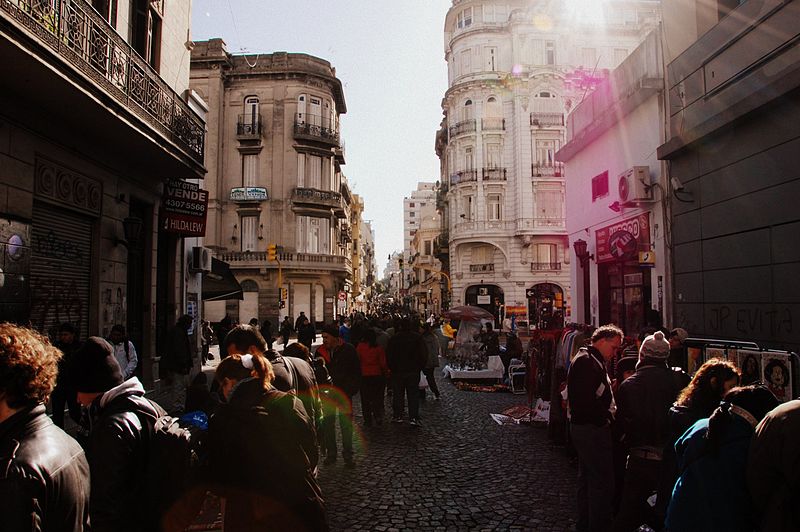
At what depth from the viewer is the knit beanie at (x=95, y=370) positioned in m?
2.86

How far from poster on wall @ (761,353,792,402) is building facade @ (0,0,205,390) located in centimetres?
832

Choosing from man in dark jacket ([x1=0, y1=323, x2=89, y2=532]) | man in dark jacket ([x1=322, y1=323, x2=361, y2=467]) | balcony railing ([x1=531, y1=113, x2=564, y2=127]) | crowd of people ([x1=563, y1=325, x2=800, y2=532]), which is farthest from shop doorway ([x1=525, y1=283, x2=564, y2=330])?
man in dark jacket ([x1=0, y1=323, x2=89, y2=532])

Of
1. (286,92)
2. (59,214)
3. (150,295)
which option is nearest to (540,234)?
(286,92)

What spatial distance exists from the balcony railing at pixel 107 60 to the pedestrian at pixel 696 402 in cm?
743

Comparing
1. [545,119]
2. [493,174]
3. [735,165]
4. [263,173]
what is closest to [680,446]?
[735,165]

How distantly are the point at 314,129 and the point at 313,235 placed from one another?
7.06 meters

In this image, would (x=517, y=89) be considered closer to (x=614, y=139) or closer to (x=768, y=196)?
(x=614, y=139)

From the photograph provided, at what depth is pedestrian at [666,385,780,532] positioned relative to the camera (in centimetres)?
266

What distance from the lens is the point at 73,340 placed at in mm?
7645

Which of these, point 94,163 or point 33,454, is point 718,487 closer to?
point 33,454

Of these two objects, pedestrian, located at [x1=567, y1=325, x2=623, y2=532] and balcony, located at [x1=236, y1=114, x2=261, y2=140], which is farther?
balcony, located at [x1=236, y1=114, x2=261, y2=140]

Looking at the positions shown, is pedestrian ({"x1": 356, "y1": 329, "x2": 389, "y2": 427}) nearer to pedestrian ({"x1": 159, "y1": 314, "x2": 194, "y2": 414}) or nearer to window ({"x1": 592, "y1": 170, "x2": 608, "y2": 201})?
pedestrian ({"x1": 159, "y1": 314, "x2": 194, "y2": 414})

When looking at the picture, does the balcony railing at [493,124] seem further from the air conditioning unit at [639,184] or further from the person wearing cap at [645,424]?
the person wearing cap at [645,424]

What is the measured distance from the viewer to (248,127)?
36.1m
